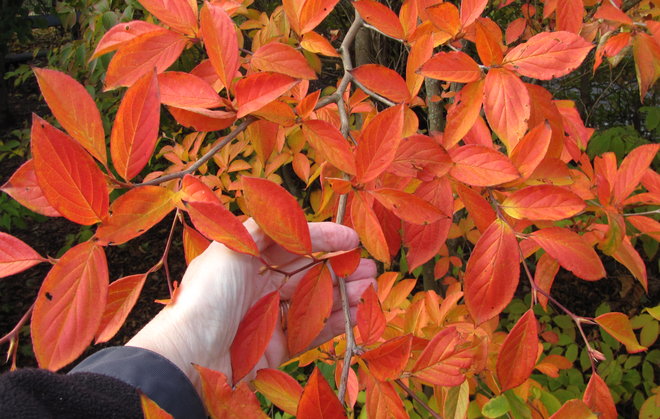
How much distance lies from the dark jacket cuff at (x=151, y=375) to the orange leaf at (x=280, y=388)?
94 millimetres

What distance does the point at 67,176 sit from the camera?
47 cm

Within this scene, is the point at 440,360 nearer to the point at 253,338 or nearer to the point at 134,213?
the point at 253,338

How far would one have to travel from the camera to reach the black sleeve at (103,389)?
46 cm

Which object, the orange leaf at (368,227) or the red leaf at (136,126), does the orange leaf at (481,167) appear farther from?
the red leaf at (136,126)

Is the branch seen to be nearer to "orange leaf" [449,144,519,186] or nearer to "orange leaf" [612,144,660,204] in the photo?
"orange leaf" [449,144,519,186]

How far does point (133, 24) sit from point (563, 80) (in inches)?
93.1

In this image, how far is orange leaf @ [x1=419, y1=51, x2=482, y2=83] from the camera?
68 cm

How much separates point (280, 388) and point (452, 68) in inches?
19.4

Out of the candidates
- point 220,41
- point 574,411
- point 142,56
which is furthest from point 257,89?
point 574,411

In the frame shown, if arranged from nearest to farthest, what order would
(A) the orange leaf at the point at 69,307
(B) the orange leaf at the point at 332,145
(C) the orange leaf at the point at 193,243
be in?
(A) the orange leaf at the point at 69,307 < (B) the orange leaf at the point at 332,145 < (C) the orange leaf at the point at 193,243

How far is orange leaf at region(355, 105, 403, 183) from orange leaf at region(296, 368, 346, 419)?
267 millimetres

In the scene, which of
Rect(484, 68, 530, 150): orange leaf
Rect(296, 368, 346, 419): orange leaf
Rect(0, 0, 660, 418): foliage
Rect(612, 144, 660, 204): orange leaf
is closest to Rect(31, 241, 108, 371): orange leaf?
Rect(0, 0, 660, 418): foliage

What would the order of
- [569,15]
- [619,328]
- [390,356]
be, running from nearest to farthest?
[390,356]
[619,328]
[569,15]

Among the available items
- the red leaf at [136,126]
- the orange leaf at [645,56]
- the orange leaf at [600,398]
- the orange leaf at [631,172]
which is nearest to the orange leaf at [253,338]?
the red leaf at [136,126]
